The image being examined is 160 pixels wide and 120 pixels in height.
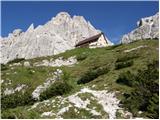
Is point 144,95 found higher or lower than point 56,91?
lower

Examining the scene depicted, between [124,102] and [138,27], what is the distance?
11310 cm

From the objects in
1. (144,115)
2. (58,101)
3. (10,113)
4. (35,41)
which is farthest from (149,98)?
(35,41)

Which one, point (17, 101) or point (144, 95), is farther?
point (17, 101)

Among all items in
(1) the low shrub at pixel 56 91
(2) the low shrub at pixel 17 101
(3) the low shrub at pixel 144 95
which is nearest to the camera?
(3) the low shrub at pixel 144 95

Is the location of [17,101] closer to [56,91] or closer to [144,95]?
[56,91]

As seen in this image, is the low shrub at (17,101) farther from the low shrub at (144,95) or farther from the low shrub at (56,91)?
the low shrub at (144,95)

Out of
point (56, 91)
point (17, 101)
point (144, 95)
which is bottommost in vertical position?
point (144, 95)

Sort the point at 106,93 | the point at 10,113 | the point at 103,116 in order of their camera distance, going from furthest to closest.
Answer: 1. the point at 106,93
2. the point at 103,116
3. the point at 10,113

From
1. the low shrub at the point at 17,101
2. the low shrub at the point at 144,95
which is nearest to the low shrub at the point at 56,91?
the low shrub at the point at 17,101

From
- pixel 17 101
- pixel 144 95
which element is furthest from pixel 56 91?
pixel 144 95

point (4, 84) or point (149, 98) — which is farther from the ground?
point (4, 84)

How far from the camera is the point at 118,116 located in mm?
30672

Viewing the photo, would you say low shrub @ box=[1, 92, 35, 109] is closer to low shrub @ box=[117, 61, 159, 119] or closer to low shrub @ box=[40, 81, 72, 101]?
low shrub @ box=[40, 81, 72, 101]

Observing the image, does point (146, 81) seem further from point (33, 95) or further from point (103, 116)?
point (33, 95)
